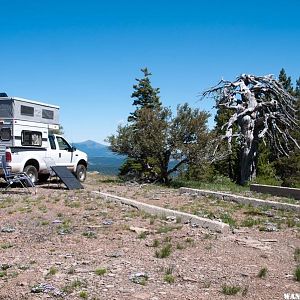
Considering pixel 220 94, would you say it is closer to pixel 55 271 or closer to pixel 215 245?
pixel 215 245

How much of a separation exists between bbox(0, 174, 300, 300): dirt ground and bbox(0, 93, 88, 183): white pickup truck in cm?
509

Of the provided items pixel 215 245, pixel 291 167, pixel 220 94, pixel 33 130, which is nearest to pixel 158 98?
pixel 291 167

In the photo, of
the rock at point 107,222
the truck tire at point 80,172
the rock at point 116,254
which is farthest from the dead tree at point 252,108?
the rock at point 116,254

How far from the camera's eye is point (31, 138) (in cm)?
1553

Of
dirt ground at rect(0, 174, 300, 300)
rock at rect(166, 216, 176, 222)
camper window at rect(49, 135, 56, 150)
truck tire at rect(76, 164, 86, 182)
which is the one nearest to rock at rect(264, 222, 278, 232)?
dirt ground at rect(0, 174, 300, 300)

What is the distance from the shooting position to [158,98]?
46375 millimetres

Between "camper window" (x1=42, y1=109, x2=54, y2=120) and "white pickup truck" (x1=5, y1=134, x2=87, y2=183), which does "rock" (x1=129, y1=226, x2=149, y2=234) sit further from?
"camper window" (x1=42, y1=109, x2=54, y2=120)

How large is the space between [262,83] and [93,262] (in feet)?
65.5

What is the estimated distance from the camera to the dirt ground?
184 inches

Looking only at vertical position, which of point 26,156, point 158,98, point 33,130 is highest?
point 158,98

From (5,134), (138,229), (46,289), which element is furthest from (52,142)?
(46,289)

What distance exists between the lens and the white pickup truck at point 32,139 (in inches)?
579

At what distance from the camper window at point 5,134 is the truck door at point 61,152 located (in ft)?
6.83

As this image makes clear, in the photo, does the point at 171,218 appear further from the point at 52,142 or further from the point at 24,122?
the point at 52,142
